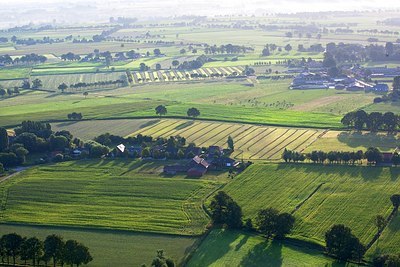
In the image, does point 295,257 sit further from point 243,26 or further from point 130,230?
point 243,26

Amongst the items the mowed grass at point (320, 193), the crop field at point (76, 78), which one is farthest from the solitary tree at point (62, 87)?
the mowed grass at point (320, 193)

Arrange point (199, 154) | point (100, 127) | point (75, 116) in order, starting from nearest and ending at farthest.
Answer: point (199, 154) < point (100, 127) < point (75, 116)

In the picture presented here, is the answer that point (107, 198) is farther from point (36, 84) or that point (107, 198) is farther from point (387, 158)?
point (36, 84)

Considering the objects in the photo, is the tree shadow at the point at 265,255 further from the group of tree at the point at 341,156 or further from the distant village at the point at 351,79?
the distant village at the point at 351,79

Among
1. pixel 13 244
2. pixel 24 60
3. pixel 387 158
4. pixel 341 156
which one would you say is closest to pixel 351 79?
pixel 387 158

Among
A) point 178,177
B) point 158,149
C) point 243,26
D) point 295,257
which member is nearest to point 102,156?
point 158,149
